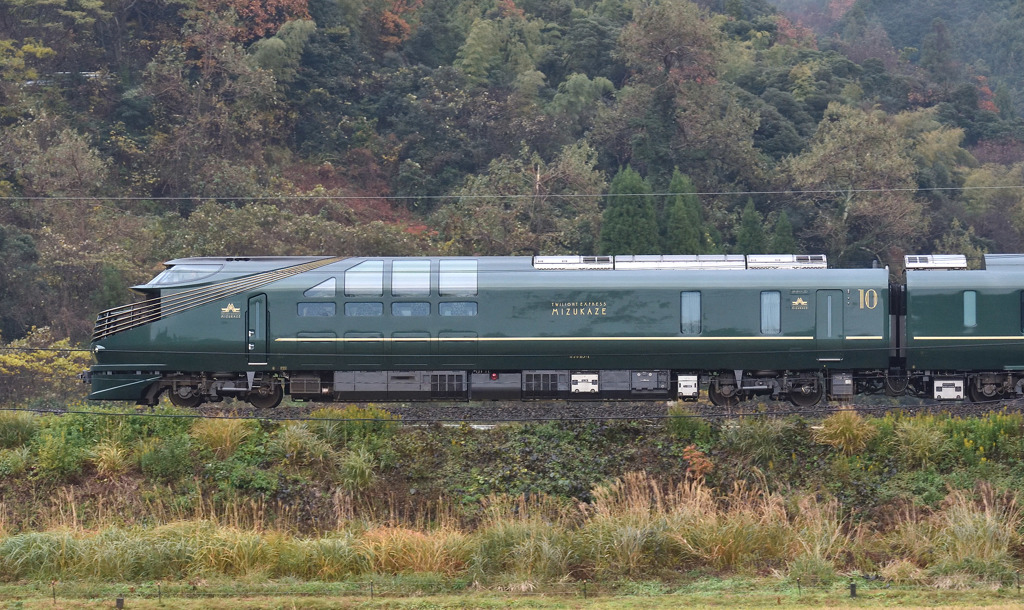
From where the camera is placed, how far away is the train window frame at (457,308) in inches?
1072

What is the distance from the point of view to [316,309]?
2720cm

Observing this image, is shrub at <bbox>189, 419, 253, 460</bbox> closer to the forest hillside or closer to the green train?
the green train

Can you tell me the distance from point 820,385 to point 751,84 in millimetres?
48650

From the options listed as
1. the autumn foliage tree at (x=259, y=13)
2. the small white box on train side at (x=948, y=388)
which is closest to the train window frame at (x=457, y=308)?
the small white box on train side at (x=948, y=388)

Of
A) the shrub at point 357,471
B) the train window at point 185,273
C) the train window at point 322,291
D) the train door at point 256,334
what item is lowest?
the shrub at point 357,471

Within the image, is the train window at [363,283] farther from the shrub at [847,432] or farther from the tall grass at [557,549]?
the shrub at [847,432]

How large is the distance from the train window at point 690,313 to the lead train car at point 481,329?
0.08 ft

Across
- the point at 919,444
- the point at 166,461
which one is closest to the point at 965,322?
the point at 919,444

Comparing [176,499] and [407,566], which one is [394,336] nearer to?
[176,499]

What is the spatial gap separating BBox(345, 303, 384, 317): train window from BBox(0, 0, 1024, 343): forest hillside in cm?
1784

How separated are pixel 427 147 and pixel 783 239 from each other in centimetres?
2015

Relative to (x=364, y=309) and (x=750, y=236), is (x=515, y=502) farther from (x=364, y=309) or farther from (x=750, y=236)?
(x=750, y=236)

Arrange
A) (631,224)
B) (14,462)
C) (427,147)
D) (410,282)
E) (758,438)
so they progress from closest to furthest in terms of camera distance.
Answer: (14,462) → (758,438) → (410,282) → (631,224) → (427,147)

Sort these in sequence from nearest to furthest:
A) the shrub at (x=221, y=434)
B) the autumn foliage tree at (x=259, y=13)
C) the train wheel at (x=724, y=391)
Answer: the shrub at (x=221, y=434) → the train wheel at (x=724, y=391) → the autumn foliage tree at (x=259, y=13)
